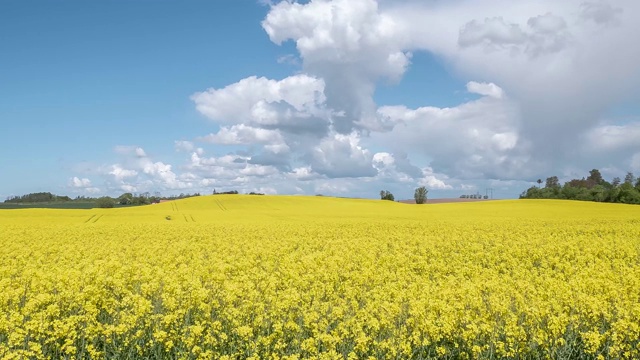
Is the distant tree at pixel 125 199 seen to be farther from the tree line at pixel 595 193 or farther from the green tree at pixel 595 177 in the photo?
the green tree at pixel 595 177

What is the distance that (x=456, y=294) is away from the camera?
415 inches

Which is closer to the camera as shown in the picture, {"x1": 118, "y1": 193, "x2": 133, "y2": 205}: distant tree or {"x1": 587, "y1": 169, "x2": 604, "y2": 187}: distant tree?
{"x1": 118, "y1": 193, "x2": 133, "y2": 205}: distant tree

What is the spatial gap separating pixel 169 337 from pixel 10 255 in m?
13.7

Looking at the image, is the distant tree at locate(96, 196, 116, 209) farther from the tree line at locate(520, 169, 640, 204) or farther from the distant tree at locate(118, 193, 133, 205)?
the tree line at locate(520, 169, 640, 204)

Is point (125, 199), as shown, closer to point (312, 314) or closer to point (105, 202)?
point (105, 202)

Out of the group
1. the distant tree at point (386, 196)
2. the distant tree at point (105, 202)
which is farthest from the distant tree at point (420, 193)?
the distant tree at point (105, 202)

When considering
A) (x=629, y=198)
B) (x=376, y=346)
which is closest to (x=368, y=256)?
(x=376, y=346)

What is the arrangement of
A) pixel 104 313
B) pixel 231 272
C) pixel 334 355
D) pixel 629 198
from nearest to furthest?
pixel 334 355 → pixel 104 313 → pixel 231 272 → pixel 629 198

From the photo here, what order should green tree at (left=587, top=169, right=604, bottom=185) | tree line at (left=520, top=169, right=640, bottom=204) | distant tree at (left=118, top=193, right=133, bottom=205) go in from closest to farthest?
tree line at (left=520, top=169, right=640, bottom=204)
distant tree at (left=118, top=193, right=133, bottom=205)
green tree at (left=587, top=169, right=604, bottom=185)

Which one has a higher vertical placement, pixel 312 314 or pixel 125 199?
pixel 125 199

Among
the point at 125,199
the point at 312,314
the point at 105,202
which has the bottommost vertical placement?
the point at 312,314

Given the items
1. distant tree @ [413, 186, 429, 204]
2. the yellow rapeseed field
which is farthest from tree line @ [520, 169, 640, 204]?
the yellow rapeseed field

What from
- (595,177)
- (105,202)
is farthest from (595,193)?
(105,202)

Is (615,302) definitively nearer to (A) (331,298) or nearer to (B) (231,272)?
(A) (331,298)
